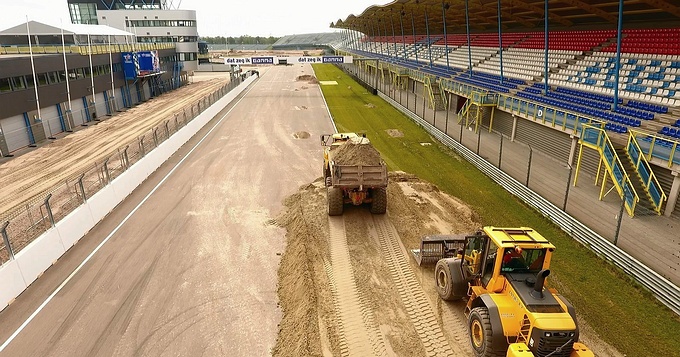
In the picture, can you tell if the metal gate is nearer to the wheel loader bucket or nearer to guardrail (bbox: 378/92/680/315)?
the wheel loader bucket

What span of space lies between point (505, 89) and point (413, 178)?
484 inches

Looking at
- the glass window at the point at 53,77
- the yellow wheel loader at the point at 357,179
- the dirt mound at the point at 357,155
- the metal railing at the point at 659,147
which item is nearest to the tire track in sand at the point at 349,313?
the yellow wheel loader at the point at 357,179

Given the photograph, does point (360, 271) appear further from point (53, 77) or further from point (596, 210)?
point (53, 77)

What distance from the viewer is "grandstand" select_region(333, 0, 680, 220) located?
1376 cm

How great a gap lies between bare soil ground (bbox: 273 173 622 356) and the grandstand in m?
5.92

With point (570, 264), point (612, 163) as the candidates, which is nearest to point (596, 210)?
point (612, 163)

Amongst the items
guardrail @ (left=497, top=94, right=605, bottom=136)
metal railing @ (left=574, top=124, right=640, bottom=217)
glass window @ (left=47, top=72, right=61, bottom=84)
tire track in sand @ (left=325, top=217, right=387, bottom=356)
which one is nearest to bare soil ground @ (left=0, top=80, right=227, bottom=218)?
glass window @ (left=47, top=72, right=61, bottom=84)

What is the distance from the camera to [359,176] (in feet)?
44.9

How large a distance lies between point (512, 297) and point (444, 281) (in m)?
2.40

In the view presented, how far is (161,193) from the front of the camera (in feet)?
59.0

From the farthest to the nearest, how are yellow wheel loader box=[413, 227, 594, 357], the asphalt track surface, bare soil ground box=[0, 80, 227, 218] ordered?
bare soil ground box=[0, 80, 227, 218]
the asphalt track surface
yellow wheel loader box=[413, 227, 594, 357]

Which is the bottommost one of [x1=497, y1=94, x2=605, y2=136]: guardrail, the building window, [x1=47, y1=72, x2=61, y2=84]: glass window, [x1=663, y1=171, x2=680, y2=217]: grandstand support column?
[x1=663, y1=171, x2=680, y2=217]: grandstand support column

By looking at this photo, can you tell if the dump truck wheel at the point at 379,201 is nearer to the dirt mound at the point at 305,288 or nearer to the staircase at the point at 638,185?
the dirt mound at the point at 305,288

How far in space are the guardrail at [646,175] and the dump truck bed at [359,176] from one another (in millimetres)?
8751
